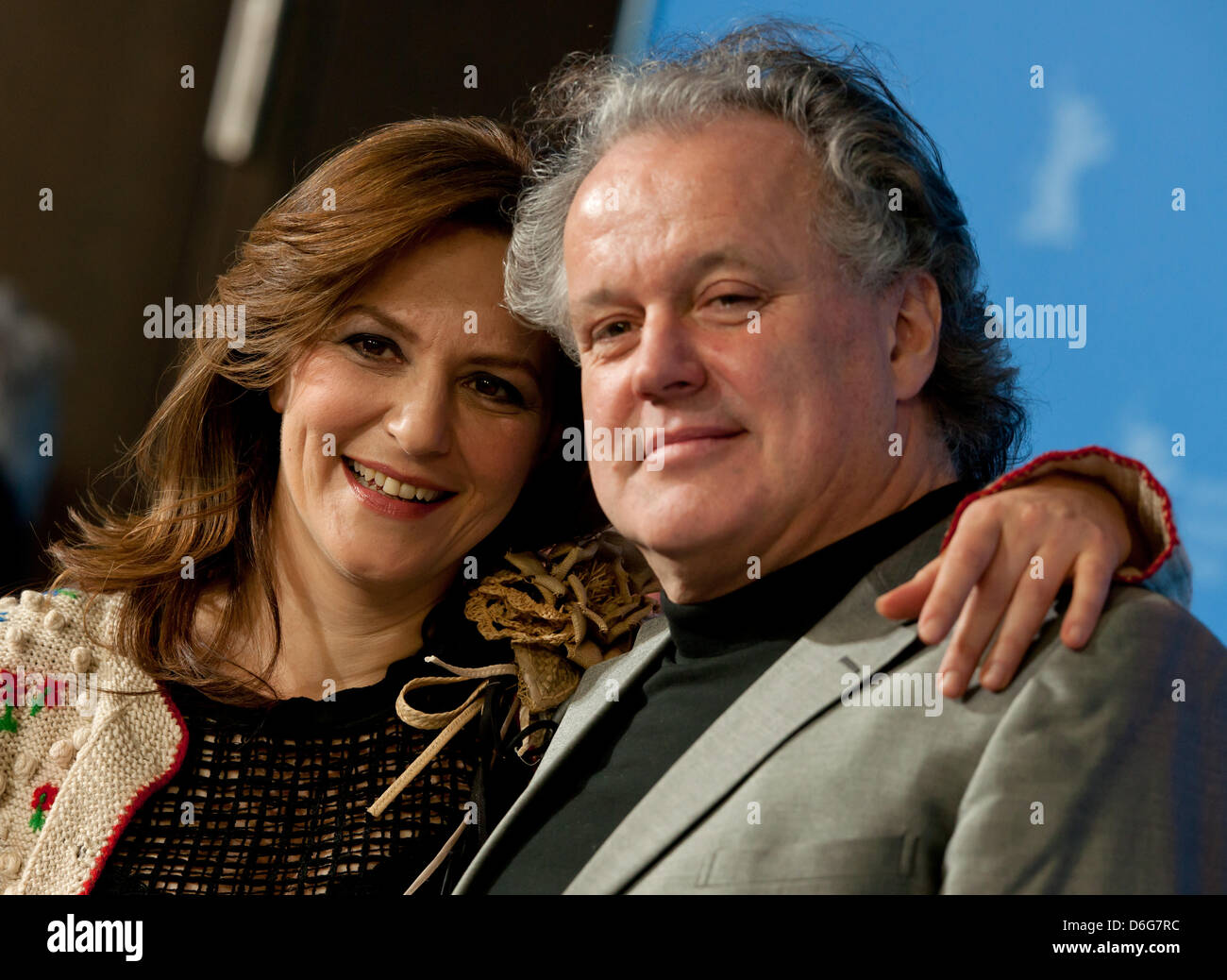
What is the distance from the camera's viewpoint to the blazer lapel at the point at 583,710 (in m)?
1.49

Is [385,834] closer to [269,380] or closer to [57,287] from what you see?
[269,380]

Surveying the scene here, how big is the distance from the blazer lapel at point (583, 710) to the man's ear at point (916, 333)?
0.45 meters

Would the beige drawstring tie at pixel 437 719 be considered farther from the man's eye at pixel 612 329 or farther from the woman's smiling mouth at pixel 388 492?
the man's eye at pixel 612 329

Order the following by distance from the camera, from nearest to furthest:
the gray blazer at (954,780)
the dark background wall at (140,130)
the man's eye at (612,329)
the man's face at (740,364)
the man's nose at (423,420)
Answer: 1. the gray blazer at (954,780)
2. the man's face at (740,364)
3. the man's eye at (612,329)
4. the man's nose at (423,420)
5. the dark background wall at (140,130)

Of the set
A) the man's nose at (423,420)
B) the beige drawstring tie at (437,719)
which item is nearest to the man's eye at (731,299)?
the man's nose at (423,420)

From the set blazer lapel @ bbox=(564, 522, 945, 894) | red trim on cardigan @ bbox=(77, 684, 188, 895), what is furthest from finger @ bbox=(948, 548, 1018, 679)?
red trim on cardigan @ bbox=(77, 684, 188, 895)

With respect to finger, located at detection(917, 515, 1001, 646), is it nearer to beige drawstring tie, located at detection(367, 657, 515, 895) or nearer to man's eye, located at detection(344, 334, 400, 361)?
beige drawstring tie, located at detection(367, 657, 515, 895)

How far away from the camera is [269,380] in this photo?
186 cm

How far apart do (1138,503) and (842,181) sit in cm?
49

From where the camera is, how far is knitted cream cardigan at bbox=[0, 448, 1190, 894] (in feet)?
5.24

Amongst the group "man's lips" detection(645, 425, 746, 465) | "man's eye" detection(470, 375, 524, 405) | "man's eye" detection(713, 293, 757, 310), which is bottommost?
"man's lips" detection(645, 425, 746, 465)

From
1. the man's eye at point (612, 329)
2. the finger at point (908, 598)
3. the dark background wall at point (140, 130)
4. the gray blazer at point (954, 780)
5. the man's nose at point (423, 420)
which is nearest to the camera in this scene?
the gray blazer at point (954, 780)
